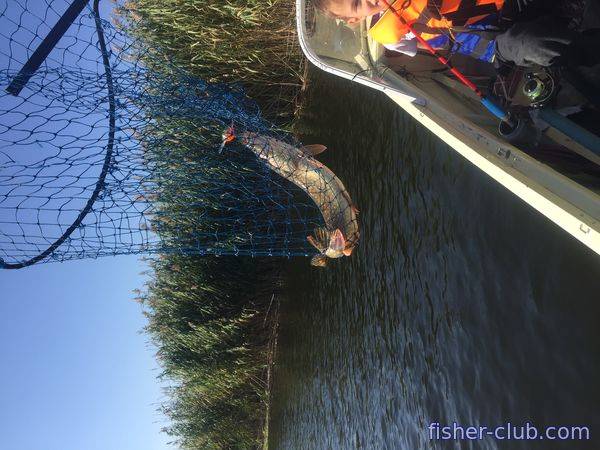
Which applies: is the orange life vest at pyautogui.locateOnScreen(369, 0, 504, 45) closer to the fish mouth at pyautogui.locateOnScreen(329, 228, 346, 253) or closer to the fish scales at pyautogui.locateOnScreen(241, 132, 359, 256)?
the fish scales at pyautogui.locateOnScreen(241, 132, 359, 256)

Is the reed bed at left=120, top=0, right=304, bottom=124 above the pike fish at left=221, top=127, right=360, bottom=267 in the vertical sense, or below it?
above

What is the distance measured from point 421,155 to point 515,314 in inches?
96.2

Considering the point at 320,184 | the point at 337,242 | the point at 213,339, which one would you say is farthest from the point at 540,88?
the point at 213,339

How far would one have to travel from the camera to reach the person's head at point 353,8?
3.53m

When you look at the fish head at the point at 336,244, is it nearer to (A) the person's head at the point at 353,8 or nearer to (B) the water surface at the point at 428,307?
(B) the water surface at the point at 428,307

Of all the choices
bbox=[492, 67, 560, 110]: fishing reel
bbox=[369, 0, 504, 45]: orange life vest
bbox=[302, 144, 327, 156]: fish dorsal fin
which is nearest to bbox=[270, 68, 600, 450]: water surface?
bbox=[492, 67, 560, 110]: fishing reel

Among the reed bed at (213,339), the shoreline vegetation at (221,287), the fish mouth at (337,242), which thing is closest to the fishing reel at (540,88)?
the fish mouth at (337,242)

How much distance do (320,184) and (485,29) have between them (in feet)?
8.95

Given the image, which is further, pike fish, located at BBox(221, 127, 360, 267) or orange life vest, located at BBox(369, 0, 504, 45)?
pike fish, located at BBox(221, 127, 360, 267)

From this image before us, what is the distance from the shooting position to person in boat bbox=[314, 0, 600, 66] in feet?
9.03

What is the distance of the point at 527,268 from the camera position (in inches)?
156

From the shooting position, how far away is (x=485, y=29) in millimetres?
3375

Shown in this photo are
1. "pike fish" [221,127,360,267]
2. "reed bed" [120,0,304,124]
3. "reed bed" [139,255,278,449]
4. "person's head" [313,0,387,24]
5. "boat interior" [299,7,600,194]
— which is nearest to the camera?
"boat interior" [299,7,600,194]

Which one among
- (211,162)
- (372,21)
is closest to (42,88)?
(211,162)
